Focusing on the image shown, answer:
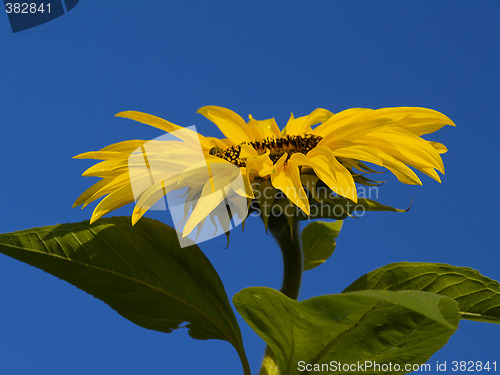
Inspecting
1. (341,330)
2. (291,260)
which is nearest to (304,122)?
(291,260)

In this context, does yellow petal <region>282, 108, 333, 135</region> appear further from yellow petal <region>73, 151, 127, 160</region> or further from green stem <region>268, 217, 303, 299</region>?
yellow petal <region>73, 151, 127, 160</region>

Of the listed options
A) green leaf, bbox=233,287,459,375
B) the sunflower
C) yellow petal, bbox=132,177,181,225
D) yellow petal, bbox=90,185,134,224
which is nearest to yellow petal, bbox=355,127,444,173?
the sunflower

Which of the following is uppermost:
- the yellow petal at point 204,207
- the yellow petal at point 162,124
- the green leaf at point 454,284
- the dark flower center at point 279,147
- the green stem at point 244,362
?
the yellow petal at point 162,124

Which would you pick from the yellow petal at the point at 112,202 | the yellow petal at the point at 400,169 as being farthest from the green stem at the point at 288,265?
the yellow petal at the point at 112,202

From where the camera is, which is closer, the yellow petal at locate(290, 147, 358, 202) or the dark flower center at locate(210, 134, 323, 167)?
the yellow petal at locate(290, 147, 358, 202)

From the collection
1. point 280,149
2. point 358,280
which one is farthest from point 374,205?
point 280,149

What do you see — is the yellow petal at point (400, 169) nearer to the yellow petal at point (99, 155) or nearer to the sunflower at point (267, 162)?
the sunflower at point (267, 162)
